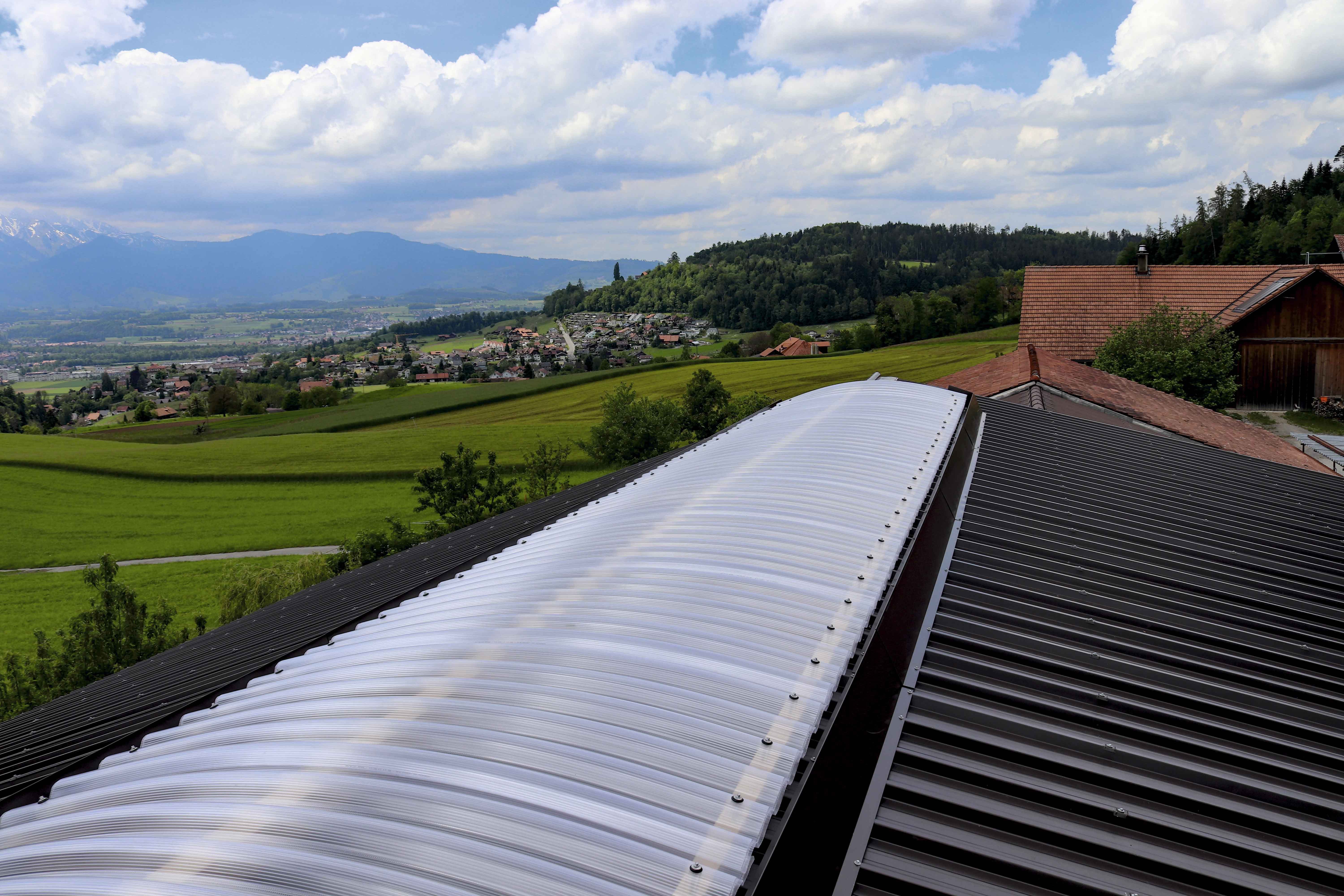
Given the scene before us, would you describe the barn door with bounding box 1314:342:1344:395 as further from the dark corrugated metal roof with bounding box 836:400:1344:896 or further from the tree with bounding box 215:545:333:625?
the tree with bounding box 215:545:333:625

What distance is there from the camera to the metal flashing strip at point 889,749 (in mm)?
3697

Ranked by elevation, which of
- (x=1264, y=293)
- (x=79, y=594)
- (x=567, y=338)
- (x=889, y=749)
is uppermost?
(x=567, y=338)

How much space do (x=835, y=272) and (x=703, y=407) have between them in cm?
10761

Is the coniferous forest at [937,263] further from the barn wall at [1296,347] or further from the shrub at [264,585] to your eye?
the shrub at [264,585]

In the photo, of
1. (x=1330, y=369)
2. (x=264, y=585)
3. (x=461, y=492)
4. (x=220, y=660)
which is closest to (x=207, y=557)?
(x=264, y=585)

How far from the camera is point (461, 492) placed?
2773 cm

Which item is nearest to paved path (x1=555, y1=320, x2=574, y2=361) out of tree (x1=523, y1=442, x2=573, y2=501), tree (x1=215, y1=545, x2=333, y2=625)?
tree (x1=523, y1=442, x2=573, y2=501)

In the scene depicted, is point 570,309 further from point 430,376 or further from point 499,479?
point 499,479

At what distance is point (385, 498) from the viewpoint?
4294 cm

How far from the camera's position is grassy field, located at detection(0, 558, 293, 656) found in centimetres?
2675

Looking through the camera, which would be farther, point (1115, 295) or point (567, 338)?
point (567, 338)

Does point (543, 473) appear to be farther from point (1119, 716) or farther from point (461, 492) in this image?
point (1119, 716)

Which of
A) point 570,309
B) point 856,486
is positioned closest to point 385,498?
point 856,486

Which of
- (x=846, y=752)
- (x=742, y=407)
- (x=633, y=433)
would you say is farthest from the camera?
(x=742, y=407)
